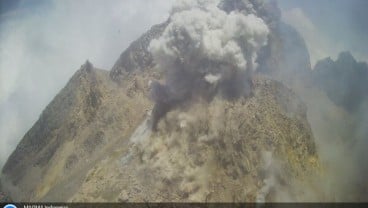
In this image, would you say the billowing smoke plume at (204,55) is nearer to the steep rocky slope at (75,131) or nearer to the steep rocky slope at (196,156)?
the steep rocky slope at (196,156)

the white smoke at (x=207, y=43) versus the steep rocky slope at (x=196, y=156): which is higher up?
the white smoke at (x=207, y=43)

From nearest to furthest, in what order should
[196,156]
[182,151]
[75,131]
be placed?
[196,156] → [182,151] → [75,131]

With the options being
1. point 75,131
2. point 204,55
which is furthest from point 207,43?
point 75,131

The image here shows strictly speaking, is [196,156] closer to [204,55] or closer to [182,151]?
[182,151]

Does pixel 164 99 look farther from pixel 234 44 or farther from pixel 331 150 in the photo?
pixel 331 150

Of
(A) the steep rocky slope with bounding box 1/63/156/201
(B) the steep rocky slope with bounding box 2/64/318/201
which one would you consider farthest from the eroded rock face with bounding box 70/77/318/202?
(A) the steep rocky slope with bounding box 1/63/156/201

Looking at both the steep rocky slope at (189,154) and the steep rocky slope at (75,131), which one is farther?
the steep rocky slope at (75,131)

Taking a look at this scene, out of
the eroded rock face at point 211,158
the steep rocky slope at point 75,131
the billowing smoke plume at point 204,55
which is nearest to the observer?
the eroded rock face at point 211,158

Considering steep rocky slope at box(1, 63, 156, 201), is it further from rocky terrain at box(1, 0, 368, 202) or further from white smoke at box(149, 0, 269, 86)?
white smoke at box(149, 0, 269, 86)

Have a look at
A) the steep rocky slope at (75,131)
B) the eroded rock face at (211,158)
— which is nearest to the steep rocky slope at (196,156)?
the eroded rock face at (211,158)
